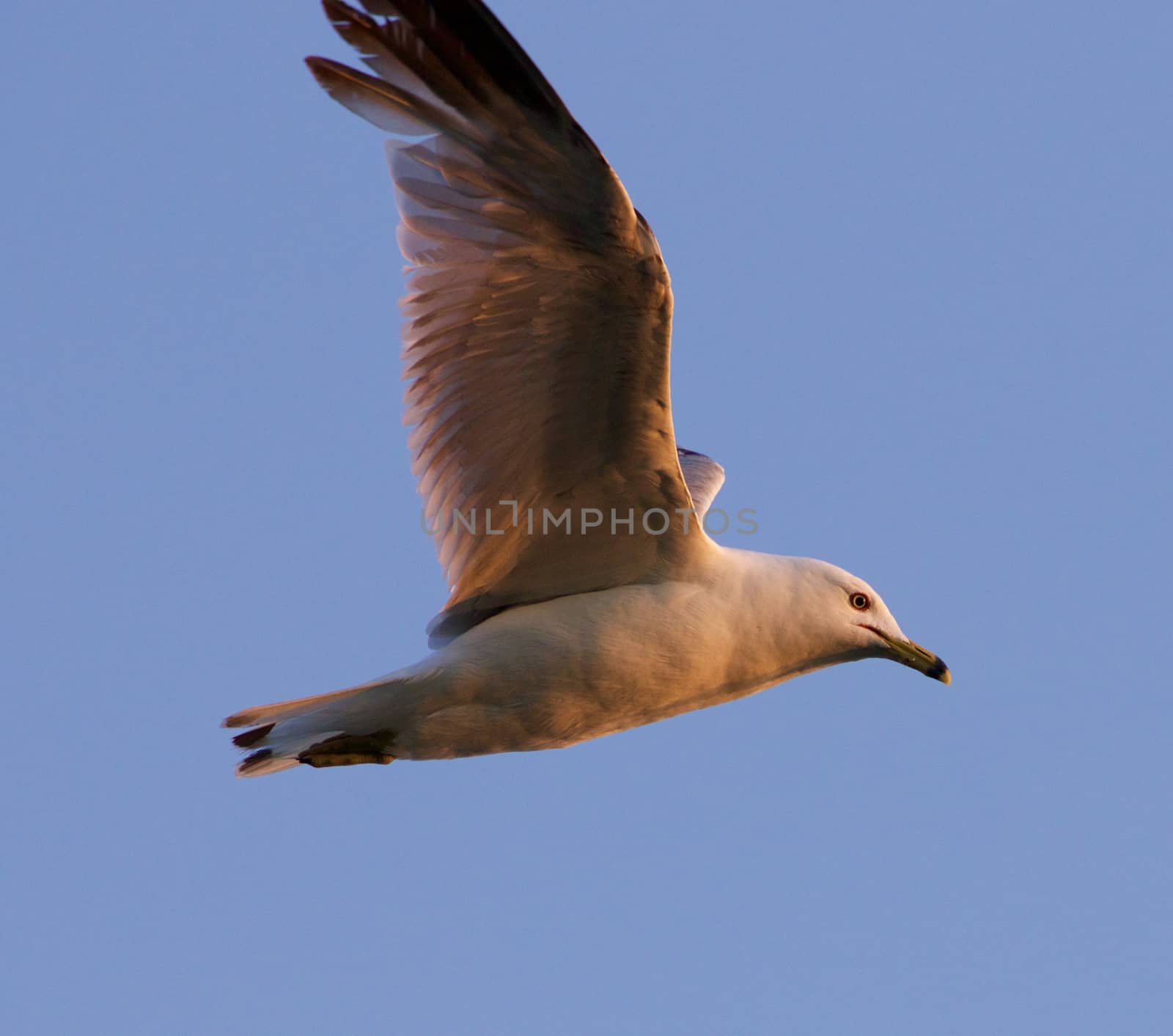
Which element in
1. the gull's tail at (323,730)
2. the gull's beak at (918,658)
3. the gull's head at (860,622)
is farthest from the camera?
the gull's beak at (918,658)

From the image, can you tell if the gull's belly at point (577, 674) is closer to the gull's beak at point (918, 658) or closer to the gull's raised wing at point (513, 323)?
the gull's raised wing at point (513, 323)

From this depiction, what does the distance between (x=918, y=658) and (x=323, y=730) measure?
3122 mm

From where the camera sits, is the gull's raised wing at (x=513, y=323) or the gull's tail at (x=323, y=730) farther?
the gull's tail at (x=323, y=730)

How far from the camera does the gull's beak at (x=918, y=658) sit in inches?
356

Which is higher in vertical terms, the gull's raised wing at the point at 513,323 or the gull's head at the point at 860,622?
the gull's raised wing at the point at 513,323

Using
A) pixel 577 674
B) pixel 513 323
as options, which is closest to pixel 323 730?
pixel 577 674

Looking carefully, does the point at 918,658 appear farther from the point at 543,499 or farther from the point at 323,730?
the point at 323,730

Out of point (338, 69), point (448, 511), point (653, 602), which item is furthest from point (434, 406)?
point (338, 69)

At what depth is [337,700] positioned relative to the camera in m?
8.41

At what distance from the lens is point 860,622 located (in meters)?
8.89

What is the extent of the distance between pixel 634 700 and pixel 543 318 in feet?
6.51

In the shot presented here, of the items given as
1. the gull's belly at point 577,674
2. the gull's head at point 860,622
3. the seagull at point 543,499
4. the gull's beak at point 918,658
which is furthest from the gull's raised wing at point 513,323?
the gull's beak at point 918,658

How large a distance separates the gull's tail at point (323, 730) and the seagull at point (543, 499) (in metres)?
0.01

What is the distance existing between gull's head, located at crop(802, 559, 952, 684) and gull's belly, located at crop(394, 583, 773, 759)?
0.51m
